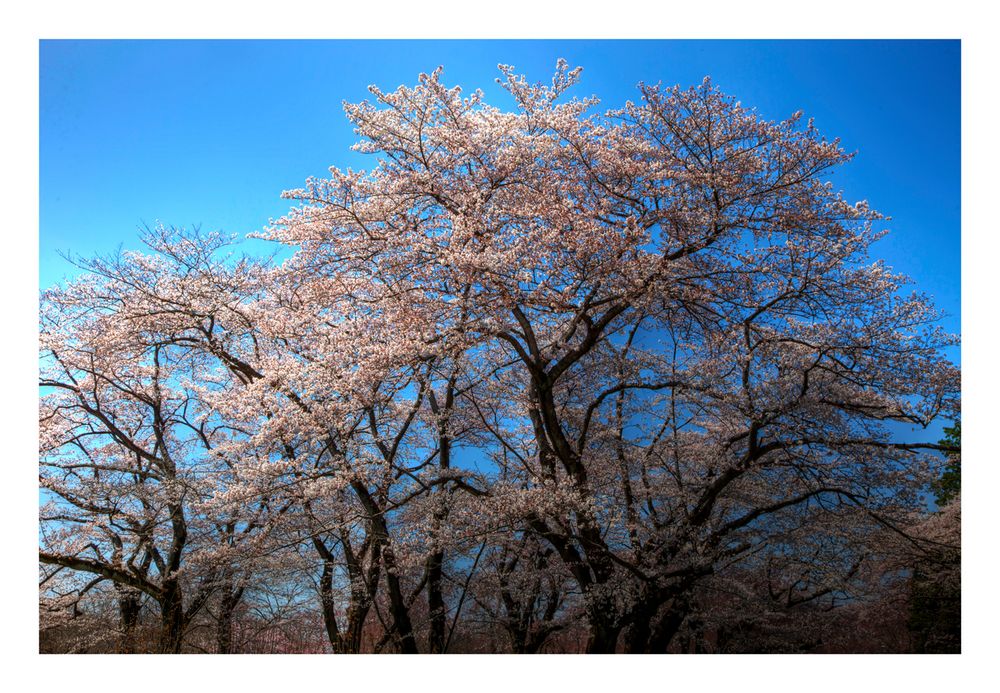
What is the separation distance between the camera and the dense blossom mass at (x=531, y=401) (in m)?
4.36

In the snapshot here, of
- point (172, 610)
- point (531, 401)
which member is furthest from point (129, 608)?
point (531, 401)

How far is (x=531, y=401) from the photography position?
16.7ft

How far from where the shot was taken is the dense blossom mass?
4363 mm

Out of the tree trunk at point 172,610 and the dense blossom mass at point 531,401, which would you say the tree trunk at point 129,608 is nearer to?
the dense blossom mass at point 531,401

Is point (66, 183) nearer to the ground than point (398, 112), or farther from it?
nearer to the ground

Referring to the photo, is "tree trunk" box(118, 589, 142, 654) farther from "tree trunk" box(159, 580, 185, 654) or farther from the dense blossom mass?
"tree trunk" box(159, 580, 185, 654)

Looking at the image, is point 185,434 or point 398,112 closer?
point 398,112

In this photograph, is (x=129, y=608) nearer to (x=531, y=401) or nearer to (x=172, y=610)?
(x=172, y=610)

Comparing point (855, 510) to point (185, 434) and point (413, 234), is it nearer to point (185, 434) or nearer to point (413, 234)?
point (413, 234)

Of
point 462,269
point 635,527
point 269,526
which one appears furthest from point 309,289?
point 635,527

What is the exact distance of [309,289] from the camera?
482 centimetres

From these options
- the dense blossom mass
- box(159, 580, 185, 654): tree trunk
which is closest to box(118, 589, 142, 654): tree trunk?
the dense blossom mass

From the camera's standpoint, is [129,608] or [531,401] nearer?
[531,401]
